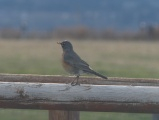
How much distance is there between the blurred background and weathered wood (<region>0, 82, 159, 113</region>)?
4.84m

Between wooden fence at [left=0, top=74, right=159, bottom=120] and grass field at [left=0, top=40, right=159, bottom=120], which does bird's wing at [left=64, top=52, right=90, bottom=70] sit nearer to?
wooden fence at [left=0, top=74, right=159, bottom=120]

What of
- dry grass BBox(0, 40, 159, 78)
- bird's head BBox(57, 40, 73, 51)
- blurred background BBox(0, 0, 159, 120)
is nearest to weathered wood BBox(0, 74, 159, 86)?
bird's head BBox(57, 40, 73, 51)

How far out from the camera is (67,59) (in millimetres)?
5852

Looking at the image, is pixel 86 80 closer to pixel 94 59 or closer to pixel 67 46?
pixel 67 46

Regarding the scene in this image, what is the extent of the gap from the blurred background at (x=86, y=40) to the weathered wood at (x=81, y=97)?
4839 millimetres

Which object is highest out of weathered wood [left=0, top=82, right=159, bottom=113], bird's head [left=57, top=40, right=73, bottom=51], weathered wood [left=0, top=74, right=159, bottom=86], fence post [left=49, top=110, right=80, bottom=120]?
bird's head [left=57, top=40, right=73, bottom=51]

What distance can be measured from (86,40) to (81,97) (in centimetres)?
3269

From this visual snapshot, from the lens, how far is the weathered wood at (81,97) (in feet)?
15.7

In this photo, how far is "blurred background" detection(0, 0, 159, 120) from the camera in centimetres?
1936

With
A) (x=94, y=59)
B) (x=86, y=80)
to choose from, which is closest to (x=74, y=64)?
(x=86, y=80)

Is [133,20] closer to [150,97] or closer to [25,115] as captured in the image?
[25,115]

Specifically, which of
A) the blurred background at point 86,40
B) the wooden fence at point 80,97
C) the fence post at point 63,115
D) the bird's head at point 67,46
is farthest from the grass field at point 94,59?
the wooden fence at point 80,97

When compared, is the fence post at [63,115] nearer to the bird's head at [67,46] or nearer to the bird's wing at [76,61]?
the bird's wing at [76,61]

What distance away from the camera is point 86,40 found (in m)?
37.5
